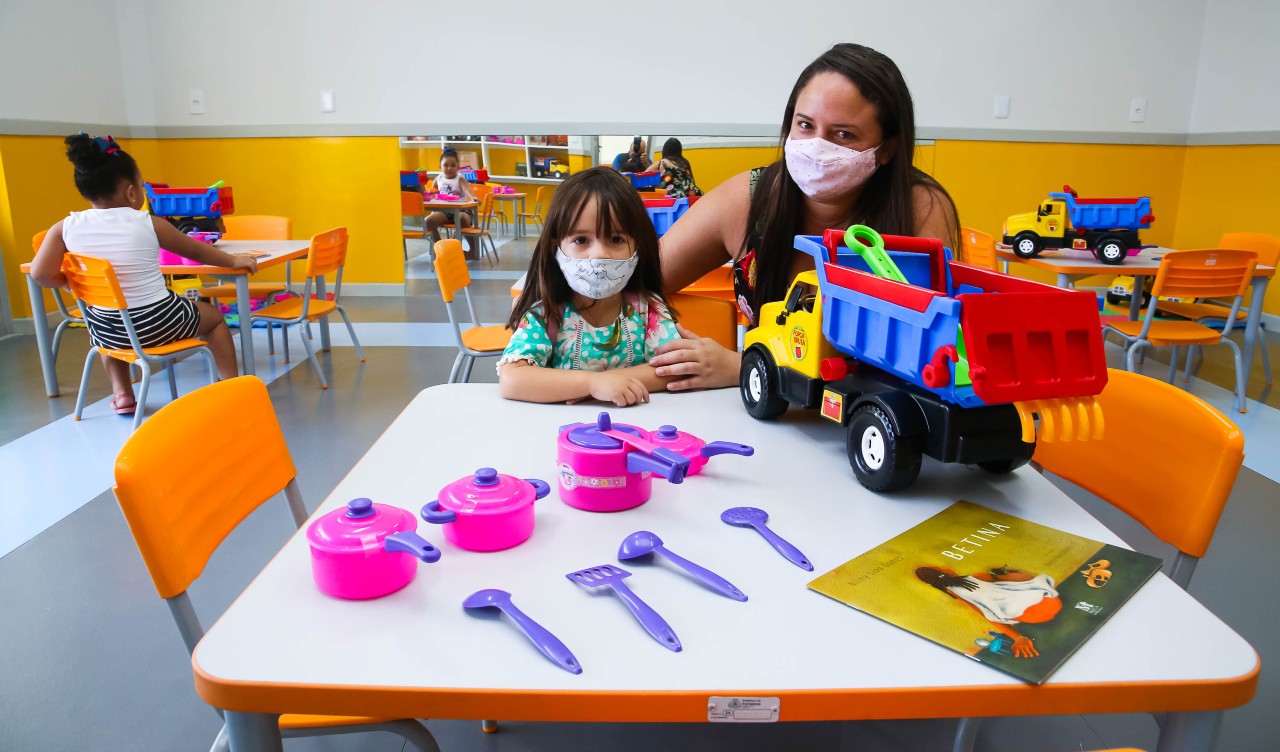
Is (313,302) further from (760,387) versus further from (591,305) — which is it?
(760,387)

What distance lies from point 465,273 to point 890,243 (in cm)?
231

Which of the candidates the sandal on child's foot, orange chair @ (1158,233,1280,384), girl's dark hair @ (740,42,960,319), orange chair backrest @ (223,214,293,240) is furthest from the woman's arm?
orange chair @ (1158,233,1280,384)

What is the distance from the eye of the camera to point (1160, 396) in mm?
1124

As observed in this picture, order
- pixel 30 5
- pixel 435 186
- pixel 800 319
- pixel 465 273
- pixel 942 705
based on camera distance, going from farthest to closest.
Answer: pixel 435 186 → pixel 30 5 → pixel 465 273 → pixel 800 319 → pixel 942 705

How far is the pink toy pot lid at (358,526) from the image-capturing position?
75 cm

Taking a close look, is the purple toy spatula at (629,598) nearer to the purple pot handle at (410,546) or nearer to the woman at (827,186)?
the purple pot handle at (410,546)

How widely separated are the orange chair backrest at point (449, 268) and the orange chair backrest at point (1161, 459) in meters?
2.11

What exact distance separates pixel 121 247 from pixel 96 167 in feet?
1.07

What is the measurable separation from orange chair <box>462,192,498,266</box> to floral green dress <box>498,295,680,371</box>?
4.84 meters

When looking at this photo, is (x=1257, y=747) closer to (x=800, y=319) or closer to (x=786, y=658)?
(x=800, y=319)

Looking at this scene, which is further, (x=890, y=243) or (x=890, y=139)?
(x=890, y=139)

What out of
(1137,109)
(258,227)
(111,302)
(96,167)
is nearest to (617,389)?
(111,302)

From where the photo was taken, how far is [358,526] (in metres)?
0.78

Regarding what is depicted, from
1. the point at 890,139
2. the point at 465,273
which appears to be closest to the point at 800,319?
the point at 890,139
